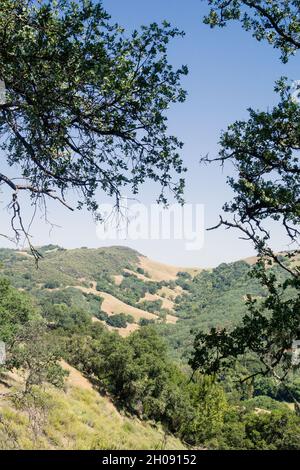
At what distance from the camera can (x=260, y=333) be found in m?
8.42

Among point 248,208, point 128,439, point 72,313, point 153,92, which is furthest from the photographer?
point 72,313

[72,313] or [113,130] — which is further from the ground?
[113,130]

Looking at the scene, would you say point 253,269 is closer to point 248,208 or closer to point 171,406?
point 248,208

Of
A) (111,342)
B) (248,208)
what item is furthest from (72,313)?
(248,208)

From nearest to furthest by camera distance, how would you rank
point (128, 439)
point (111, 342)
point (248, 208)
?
point (248, 208) < point (128, 439) < point (111, 342)

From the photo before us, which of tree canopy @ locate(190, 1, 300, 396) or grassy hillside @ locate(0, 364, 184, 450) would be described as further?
grassy hillside @ locate(0, 364, 184, 450)

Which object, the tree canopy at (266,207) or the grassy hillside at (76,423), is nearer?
the tree canopy at (266,207)

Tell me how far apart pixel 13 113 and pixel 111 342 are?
58.8m

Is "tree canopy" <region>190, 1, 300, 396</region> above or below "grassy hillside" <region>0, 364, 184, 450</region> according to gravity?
above

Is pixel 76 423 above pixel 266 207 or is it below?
below

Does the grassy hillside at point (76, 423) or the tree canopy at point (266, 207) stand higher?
the tree canopy at point (266, 207)

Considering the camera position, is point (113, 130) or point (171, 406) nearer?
point (113, 130)

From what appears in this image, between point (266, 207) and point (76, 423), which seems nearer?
point (266, 207)

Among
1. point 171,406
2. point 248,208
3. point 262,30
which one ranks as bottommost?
point 171,406
